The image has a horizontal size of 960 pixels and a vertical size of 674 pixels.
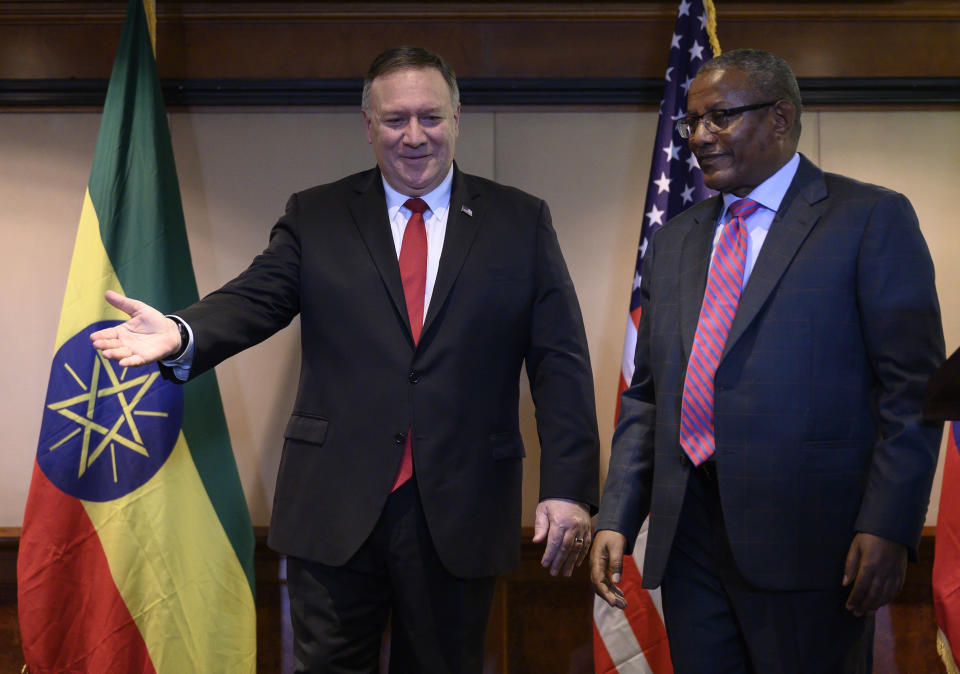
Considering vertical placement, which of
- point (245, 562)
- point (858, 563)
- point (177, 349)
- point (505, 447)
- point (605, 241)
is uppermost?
point (605, 241)

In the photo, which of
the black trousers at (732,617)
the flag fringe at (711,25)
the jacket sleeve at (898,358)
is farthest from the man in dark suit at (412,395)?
the flag fringe at (711,25)

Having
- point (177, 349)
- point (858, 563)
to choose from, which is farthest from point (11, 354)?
point (858, 563)

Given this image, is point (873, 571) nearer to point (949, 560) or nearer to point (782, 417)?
point (782, 417)

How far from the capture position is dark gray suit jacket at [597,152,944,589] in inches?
65.9

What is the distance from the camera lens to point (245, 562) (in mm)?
2887

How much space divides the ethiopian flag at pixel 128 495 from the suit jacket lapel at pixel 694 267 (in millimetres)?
1569

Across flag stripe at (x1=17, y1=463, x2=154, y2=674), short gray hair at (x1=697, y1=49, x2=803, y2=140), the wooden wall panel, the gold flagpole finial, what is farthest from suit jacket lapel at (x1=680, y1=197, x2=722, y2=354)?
the gold flagpole finial

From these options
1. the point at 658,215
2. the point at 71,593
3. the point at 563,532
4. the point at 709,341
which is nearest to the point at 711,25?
the point at 658,215

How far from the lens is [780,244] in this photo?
181 centimetres

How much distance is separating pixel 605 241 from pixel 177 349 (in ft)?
6.01

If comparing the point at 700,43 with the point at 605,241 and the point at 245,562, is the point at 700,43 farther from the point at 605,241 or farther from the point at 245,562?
the point at 245,562

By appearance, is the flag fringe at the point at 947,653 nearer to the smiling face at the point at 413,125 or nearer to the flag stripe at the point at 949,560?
the flag stripe at the point at 949,560

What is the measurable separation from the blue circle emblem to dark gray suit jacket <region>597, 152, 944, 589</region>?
1.58m

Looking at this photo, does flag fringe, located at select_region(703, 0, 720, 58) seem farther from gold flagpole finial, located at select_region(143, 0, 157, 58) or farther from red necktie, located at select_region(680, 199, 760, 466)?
gold flagpole finial, located at select_region(143, 0, 157, 58)
